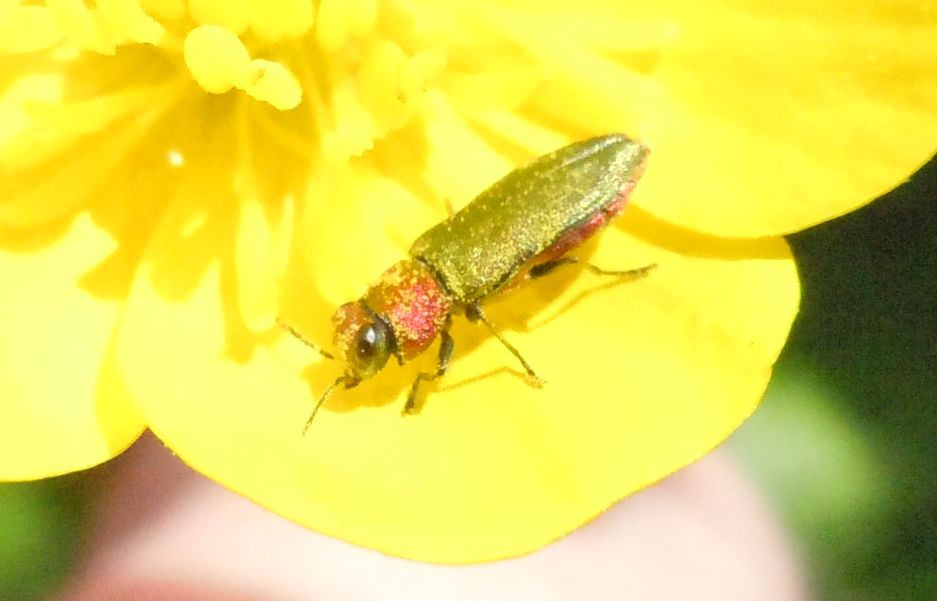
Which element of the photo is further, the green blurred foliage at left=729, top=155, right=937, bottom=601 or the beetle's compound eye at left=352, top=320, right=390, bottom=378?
the green blurred foliage at left=729, top=155, right=937, bottom=601

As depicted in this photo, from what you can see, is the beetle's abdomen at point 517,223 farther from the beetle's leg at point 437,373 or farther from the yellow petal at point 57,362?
the yellow petal at point 57,362

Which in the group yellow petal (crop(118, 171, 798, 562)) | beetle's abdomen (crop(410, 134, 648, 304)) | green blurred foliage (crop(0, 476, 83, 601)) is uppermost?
beetle's abdomen (crop(410, 134, 648, 304))

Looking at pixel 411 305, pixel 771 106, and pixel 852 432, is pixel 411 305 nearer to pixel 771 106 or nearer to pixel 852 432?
pixel 771 106

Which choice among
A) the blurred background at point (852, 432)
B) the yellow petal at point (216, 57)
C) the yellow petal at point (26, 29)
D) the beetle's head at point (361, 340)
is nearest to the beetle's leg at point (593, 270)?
the beetle's head at point (361, 340)

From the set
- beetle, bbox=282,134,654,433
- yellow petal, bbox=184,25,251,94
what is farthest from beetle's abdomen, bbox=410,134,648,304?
yellow petal, bbox=184,25,251,94

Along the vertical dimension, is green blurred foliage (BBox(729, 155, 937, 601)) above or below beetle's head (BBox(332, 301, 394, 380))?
below

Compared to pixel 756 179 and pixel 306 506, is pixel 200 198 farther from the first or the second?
pixel 756 179

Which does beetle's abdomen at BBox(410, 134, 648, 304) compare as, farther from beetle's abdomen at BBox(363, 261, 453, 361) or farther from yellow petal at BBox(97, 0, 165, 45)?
yellow petal at BBox(97, 0, 165, 45)

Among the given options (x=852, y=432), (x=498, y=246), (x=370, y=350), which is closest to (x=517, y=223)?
(x=498, y=246)
